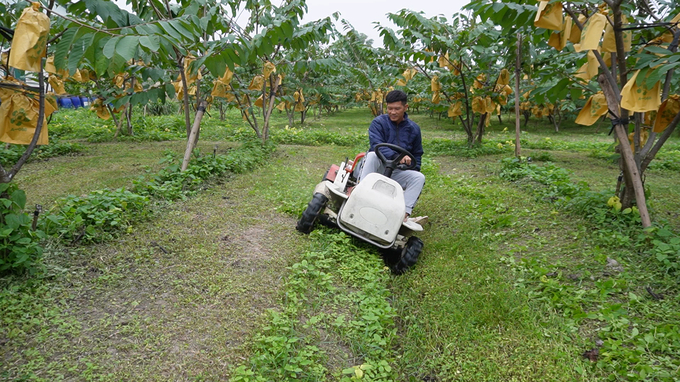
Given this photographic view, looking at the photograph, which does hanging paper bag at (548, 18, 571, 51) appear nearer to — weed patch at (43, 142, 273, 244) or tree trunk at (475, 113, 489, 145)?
weed patch at (43, 142, 273, 244)

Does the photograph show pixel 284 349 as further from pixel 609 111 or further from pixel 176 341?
pixel 609 111

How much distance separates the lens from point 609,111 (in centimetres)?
376

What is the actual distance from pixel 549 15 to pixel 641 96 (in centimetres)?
94

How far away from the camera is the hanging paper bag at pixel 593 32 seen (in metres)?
3.07

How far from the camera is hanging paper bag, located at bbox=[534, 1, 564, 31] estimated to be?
3.17 meters

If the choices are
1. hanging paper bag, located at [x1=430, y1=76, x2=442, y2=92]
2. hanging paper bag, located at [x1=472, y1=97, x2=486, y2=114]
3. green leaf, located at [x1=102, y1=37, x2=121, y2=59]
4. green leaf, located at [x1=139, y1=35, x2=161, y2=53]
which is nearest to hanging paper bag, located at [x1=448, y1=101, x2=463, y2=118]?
hanging paper bag, located at [x1=472, y1=97, x2=486, y2=114]

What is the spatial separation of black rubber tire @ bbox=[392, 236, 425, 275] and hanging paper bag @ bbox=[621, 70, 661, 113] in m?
1.97

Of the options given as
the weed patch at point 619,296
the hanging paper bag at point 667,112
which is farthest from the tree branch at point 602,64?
the weed patch at point 619,296

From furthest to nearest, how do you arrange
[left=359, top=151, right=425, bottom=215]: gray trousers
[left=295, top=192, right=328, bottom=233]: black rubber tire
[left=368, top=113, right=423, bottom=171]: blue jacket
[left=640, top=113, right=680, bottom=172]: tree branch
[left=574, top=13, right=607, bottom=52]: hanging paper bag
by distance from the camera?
[left=368, top=113, right=423, bottom=171]: blue jacket, [left=359, top=151, right=425, bottom=215]: gray trousers, [left=295, top=192, right=328, bottom=233]: black rubber tire, [left=640, top=113, right=680, bottom=172]: tree branch, [left=574, top=13, right=607, bottom=52]: hanging paper bag

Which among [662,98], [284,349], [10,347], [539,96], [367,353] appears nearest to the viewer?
[10,347]

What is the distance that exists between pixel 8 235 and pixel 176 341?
4.29 ft

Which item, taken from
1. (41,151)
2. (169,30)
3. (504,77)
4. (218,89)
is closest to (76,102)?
(41,151)

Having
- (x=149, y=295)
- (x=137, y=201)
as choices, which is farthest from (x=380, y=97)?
(x=149, y=295)

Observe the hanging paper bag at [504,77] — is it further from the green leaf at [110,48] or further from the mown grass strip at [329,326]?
the green leaf at [110,48]
